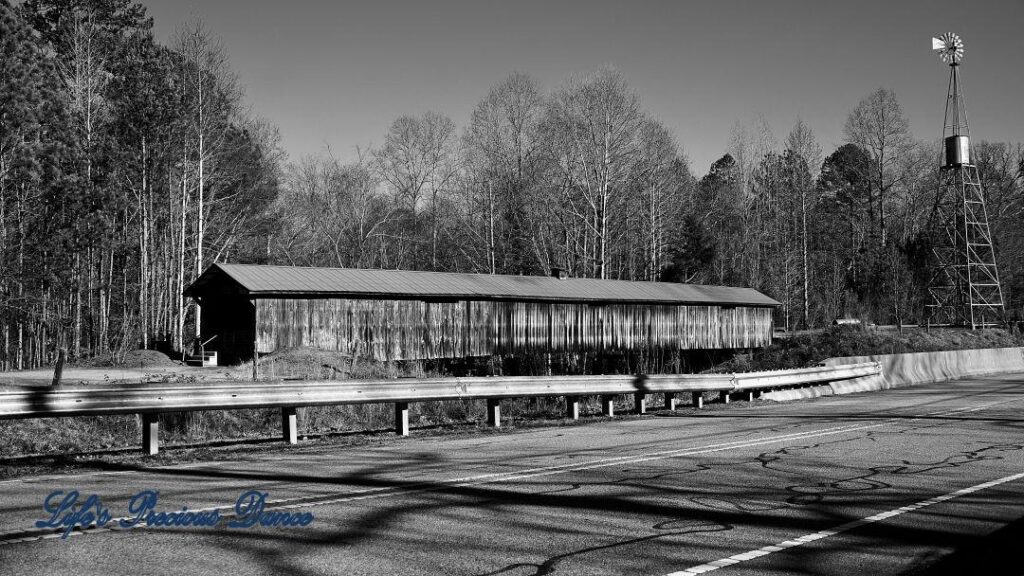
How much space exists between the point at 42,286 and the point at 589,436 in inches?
1087

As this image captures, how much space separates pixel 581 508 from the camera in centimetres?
626

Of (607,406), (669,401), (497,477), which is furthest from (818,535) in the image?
(669,401)

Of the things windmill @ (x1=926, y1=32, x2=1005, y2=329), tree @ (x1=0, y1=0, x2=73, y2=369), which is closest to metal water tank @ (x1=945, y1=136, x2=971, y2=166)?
windmill @ (x1=926, y1=32, x2=1005, y2=329)

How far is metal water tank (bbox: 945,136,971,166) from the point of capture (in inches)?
1692

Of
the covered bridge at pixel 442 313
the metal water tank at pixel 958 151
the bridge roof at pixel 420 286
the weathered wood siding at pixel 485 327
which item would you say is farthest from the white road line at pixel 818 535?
the metal water tank at pixel 958 151

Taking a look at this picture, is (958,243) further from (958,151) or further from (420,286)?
(420,286)

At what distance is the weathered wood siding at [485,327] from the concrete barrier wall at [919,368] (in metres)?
14.6

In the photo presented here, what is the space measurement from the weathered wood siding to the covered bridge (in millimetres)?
40

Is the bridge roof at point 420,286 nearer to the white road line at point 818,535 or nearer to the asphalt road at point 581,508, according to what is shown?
the asphalt road at point 581,508

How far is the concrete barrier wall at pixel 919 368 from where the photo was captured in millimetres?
20361

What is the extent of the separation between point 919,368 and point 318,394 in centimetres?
1991

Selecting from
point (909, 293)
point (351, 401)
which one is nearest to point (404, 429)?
point (351, 401)

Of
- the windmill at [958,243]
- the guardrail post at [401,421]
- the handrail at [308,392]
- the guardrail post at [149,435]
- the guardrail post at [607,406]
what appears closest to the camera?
the handrail at [308,392]

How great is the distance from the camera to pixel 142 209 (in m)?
34.8
